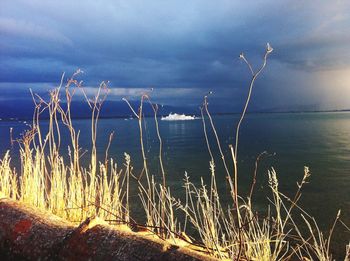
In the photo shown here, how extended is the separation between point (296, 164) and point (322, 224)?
11084mm

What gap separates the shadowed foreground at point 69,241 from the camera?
285cm

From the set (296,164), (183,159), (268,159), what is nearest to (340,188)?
(296,164)

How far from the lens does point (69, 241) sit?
3.24 metres

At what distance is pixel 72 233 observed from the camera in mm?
3283

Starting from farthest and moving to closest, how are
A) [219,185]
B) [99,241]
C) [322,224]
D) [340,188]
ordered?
[219,185]
[340,188]
[322,224]
[99,241]

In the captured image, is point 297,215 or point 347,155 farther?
point 347,155

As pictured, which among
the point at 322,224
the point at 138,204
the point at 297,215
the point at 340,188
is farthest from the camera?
the point at 340,188

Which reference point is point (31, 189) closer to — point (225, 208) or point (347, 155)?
point (225, 208)

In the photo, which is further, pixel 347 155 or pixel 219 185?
pixel 347 155

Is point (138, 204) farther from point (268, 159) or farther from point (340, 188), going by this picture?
point (268, 159)

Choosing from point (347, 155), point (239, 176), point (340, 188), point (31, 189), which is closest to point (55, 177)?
point (31, 189)

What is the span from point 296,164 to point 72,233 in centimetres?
1853

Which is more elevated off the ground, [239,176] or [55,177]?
[55,177]

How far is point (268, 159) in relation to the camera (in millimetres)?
22688
